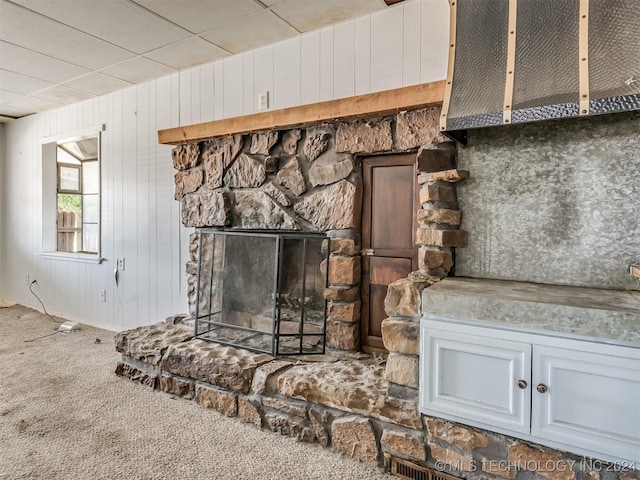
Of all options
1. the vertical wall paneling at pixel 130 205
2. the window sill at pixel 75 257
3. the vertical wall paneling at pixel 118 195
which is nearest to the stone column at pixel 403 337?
the vertical wall paneling at pixel 130 205

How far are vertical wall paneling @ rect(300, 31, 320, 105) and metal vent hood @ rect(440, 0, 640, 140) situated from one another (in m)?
0.97

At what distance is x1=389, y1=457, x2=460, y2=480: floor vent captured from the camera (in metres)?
1.58

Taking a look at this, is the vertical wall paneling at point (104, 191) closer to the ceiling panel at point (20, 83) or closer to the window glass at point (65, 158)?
the ceiling panel at point (20, 83)

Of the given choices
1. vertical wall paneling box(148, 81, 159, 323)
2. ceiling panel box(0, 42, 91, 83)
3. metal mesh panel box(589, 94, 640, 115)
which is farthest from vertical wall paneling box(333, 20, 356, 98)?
ceiling panel box(0, 42, 91, 83)

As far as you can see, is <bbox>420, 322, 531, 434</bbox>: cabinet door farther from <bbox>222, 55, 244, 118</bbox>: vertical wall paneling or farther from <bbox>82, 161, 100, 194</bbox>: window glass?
<bbox>82, 161, 100, 194</bbox>: window glass

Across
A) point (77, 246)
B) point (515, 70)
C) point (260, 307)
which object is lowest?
point (260, 307)

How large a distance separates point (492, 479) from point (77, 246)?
5057 mm

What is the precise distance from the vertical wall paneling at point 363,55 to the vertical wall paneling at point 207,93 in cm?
125

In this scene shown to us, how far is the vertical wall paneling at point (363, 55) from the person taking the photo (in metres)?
2.32

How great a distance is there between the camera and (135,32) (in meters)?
2.52

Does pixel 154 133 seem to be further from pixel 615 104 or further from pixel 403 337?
pixel 615 104

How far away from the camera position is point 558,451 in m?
1.38

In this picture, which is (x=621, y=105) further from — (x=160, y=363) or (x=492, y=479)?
(x=160, y=363)

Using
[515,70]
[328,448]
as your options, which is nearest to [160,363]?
[328,448]
